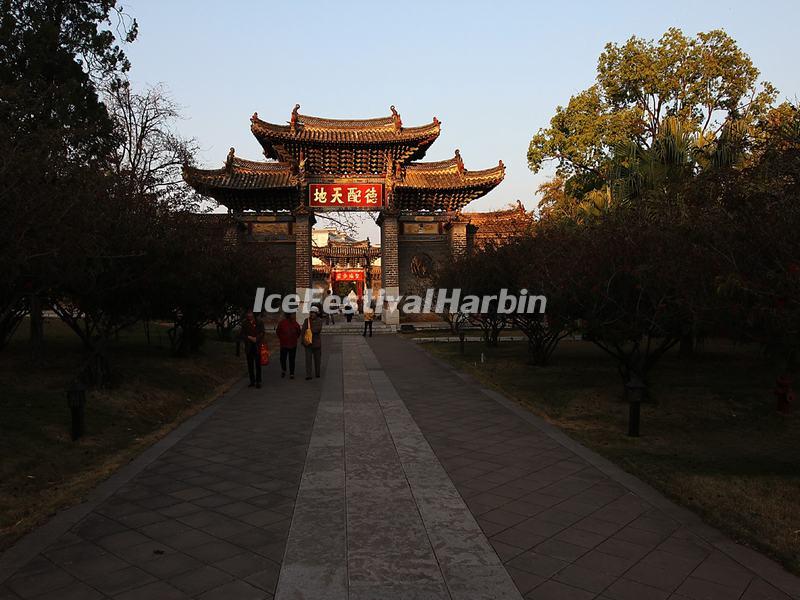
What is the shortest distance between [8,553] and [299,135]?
85.2 feet

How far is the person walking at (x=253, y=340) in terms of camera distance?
10.7 meters

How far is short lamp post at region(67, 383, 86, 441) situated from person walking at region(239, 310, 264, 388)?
3.93 meters

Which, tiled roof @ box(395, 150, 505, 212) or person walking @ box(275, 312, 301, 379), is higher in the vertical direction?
tiled roof @ box(395, 150, 505, 212)

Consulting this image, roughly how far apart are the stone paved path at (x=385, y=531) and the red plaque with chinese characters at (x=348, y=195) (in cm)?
2218

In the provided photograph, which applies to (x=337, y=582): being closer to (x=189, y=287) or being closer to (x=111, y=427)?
(x=111, y=427)

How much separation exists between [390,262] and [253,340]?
723 inches

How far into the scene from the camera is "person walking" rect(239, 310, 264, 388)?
10.7 metres

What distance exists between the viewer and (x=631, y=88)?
2345 centimetres

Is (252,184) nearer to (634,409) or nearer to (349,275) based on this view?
(349,275)

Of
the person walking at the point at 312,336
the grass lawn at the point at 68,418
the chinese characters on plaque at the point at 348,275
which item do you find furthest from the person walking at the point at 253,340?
the chinese characters on plaque at the point at 348,275

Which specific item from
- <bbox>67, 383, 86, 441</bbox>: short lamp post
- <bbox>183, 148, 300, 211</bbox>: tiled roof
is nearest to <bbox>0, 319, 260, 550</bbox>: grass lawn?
<bbox>67, 383, 86, 441</bbox>: short lamp post

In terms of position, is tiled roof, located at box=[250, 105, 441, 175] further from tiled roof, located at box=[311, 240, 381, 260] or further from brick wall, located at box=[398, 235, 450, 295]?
tiled roof, located at box=[311, 240, 381, 260]

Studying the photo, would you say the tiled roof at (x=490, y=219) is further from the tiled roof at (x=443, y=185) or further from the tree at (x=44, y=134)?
the tree at (x=44, y=134)

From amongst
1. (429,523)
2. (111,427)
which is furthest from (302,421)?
(429,523)
